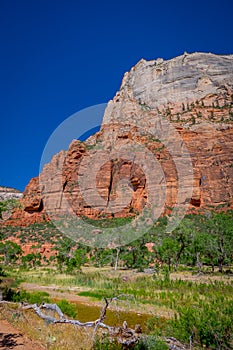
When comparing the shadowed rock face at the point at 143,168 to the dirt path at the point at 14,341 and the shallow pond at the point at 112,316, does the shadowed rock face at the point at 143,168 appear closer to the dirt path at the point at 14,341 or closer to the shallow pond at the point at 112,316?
the shallow pond at the point at 112,316

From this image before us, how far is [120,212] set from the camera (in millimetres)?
74812

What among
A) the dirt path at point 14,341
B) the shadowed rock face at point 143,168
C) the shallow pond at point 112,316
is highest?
the shadowed rock face at point 143,168

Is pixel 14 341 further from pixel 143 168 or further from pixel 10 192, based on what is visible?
pixel 10 192

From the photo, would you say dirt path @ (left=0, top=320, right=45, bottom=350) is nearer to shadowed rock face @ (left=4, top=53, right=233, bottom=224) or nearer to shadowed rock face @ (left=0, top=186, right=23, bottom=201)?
shadowed rock face @ (left=4, top=53, right=233, bottom=224)

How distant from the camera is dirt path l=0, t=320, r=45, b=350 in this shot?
23.8 feet

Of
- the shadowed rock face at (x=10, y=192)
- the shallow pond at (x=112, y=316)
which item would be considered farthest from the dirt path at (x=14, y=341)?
the shadowed rock face at (x=10, y=192)

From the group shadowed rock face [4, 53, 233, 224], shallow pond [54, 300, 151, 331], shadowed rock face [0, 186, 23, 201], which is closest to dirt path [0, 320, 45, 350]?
shallow pond [54, 300, 151, 331]

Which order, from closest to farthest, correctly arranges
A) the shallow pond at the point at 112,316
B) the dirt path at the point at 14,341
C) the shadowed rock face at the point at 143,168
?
the dirt path at the point at 14,341, the shallow pond at the point at 112,316, the shadowed rock face at the point at 143,168

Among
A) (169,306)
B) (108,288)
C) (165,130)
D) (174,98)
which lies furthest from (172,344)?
(174,98)

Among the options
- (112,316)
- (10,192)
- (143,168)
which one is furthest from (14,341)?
(10,192)

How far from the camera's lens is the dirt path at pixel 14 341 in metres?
7.27


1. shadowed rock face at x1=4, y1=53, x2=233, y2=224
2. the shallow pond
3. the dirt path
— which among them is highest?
shadowed rock face at x1=4, y1=53, x2=233, y2=224

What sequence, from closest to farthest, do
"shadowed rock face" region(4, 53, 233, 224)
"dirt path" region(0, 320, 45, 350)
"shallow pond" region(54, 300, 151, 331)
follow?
"dirt path" region(0, 320, 45, 350) → "shallow pond" region(54, 300, 151, 331) → "shadowed rock face" region(4, 53, 233, 224)

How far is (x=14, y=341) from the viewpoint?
7.74 metres
